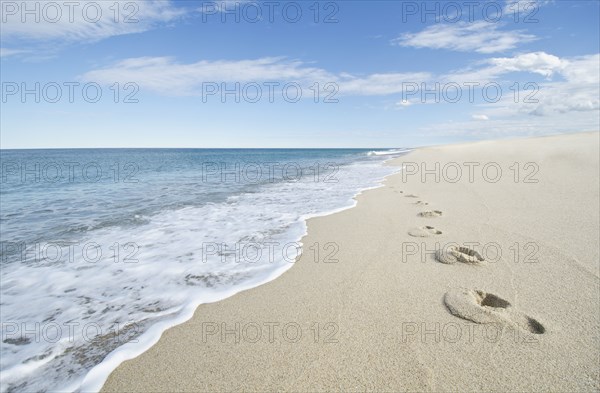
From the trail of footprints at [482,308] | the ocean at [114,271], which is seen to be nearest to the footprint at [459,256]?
the trail of footprints at [482,308]

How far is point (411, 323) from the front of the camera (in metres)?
2.61

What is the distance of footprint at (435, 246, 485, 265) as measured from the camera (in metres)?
3.73

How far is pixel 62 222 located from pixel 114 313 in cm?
543

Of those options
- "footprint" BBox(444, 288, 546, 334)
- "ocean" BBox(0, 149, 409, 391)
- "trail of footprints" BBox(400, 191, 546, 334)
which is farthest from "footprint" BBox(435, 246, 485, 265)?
"ocean" BBox(0, 149, 409, 391)

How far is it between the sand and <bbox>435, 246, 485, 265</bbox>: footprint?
2cm

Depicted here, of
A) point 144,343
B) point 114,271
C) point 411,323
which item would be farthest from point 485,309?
point 114,271

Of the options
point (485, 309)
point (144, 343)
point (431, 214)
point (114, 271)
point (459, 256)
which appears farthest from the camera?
point (431, 214)

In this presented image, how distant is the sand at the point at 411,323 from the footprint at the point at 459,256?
0.02m

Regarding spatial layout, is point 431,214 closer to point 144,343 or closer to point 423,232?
point 423,232

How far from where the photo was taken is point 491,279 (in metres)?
3.26

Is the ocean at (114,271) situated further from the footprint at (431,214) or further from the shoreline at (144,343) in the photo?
the footprint at (431,214)

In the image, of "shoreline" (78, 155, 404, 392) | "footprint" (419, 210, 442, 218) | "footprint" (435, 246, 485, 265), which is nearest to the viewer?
"shoreline" (78, 155, 404, 392)

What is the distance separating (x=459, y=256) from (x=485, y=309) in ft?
3.90

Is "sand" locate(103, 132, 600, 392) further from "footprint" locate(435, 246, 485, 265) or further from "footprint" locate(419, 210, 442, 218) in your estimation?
"footprint" locate(419, 210, 442, 218)
